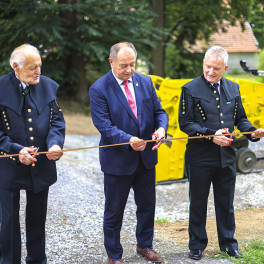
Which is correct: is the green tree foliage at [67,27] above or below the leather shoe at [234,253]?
above

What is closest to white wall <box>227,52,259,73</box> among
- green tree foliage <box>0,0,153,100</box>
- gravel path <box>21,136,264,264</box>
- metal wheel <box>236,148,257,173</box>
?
green tree foliage <box>0,0,153,100</box>

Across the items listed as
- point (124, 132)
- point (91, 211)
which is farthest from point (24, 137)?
point (91, 211)

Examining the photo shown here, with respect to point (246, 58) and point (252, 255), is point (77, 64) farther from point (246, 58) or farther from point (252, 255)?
point (246, 58)

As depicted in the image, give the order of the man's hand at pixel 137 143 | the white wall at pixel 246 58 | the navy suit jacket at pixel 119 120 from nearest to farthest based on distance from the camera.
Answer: the man's hand at pixel 137 143
the navy suit jacket at pixel 119 120
the white wall at pixel 246 58

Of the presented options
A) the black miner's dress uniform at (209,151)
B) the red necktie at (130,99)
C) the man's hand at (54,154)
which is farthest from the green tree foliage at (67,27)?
the man's hand at (54,154)

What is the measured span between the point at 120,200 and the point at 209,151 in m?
0.92

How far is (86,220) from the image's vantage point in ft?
19.1

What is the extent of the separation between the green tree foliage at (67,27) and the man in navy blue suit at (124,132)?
33.6 ft

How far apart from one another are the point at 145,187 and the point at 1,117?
1.43m

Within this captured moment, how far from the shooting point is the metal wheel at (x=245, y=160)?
857cm

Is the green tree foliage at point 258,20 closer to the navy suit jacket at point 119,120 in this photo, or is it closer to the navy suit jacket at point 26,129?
the navy suit jacket at point 119,120

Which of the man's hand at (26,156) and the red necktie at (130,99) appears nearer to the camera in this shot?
the man's hand at (26,156)

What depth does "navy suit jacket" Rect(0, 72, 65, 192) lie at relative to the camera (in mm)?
3525

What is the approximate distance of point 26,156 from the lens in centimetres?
344
